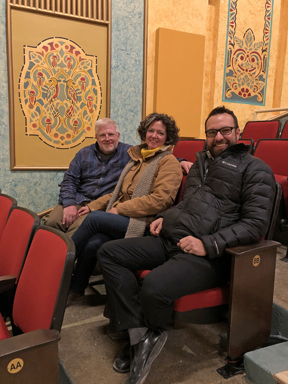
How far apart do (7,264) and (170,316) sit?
2.27ft

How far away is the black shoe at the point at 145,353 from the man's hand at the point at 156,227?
18.3 inches

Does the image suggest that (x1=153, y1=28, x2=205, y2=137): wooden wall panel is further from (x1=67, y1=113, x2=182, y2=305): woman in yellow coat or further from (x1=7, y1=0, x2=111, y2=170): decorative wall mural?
(x1=67, y1=113, x2=182, y2=305): woman in yellow coat

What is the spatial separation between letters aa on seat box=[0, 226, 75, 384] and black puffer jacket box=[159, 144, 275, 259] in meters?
0.61

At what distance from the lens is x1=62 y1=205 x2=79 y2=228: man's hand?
2061 millimetres

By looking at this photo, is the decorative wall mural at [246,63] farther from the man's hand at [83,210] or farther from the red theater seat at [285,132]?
the man's hand at [83,210]

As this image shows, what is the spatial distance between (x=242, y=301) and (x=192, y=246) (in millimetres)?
291

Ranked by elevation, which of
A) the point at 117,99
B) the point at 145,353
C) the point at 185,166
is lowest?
the point at 145,353

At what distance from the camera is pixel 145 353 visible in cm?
117

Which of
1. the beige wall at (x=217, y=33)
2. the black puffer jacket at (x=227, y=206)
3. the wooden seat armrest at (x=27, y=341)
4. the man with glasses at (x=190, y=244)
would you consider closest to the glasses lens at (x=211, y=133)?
the man with glasses at (x=190, y=244)

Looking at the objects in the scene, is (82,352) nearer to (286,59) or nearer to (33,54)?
(33,54)

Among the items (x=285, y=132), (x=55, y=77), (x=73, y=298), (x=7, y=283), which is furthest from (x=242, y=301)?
(x=55, y=77)

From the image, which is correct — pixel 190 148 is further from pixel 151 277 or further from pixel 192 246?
pixel 151 277

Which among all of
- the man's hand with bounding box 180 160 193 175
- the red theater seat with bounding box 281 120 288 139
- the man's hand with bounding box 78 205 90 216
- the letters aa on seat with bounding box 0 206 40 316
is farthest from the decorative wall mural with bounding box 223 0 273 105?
the letters aa on seat with bounding box 0 206 40 316

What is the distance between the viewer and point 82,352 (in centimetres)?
137
